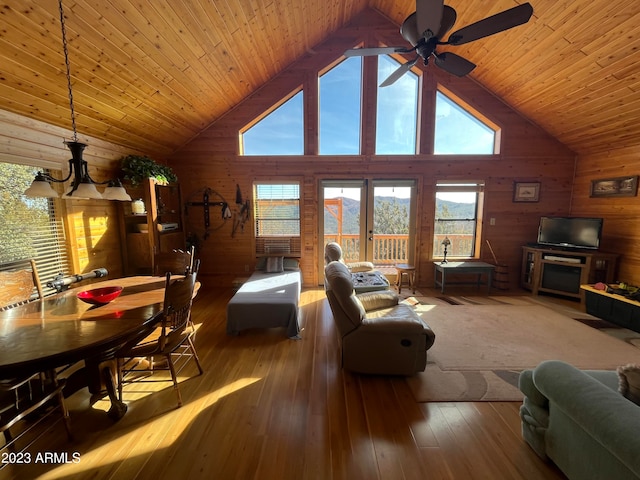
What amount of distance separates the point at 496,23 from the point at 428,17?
23.3 inches

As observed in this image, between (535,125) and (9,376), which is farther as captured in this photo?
(535,125)

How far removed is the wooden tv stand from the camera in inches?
158

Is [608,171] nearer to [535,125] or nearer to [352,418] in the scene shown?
[535,125]

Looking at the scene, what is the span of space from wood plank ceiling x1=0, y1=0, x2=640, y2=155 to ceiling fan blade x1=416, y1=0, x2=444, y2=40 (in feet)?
5.92

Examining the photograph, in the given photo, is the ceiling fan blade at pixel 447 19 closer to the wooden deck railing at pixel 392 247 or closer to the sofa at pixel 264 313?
the sofa at pixel 264 313

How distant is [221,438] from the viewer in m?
1.72

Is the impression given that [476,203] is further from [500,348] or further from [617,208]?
[500,348]

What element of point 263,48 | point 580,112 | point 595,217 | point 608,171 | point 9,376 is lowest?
point 9,376

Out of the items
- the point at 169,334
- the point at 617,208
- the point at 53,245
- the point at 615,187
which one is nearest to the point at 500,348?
the point at 169,334

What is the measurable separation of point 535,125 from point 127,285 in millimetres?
6722

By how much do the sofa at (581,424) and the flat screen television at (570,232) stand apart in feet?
11.7

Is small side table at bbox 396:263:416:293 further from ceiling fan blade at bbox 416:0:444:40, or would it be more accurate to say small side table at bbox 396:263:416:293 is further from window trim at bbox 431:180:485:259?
ceiling fan blade at bbox 416:0:444:40

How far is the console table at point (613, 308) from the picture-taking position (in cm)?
313

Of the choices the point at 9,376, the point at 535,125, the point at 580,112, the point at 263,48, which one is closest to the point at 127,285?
the point at 9,376
